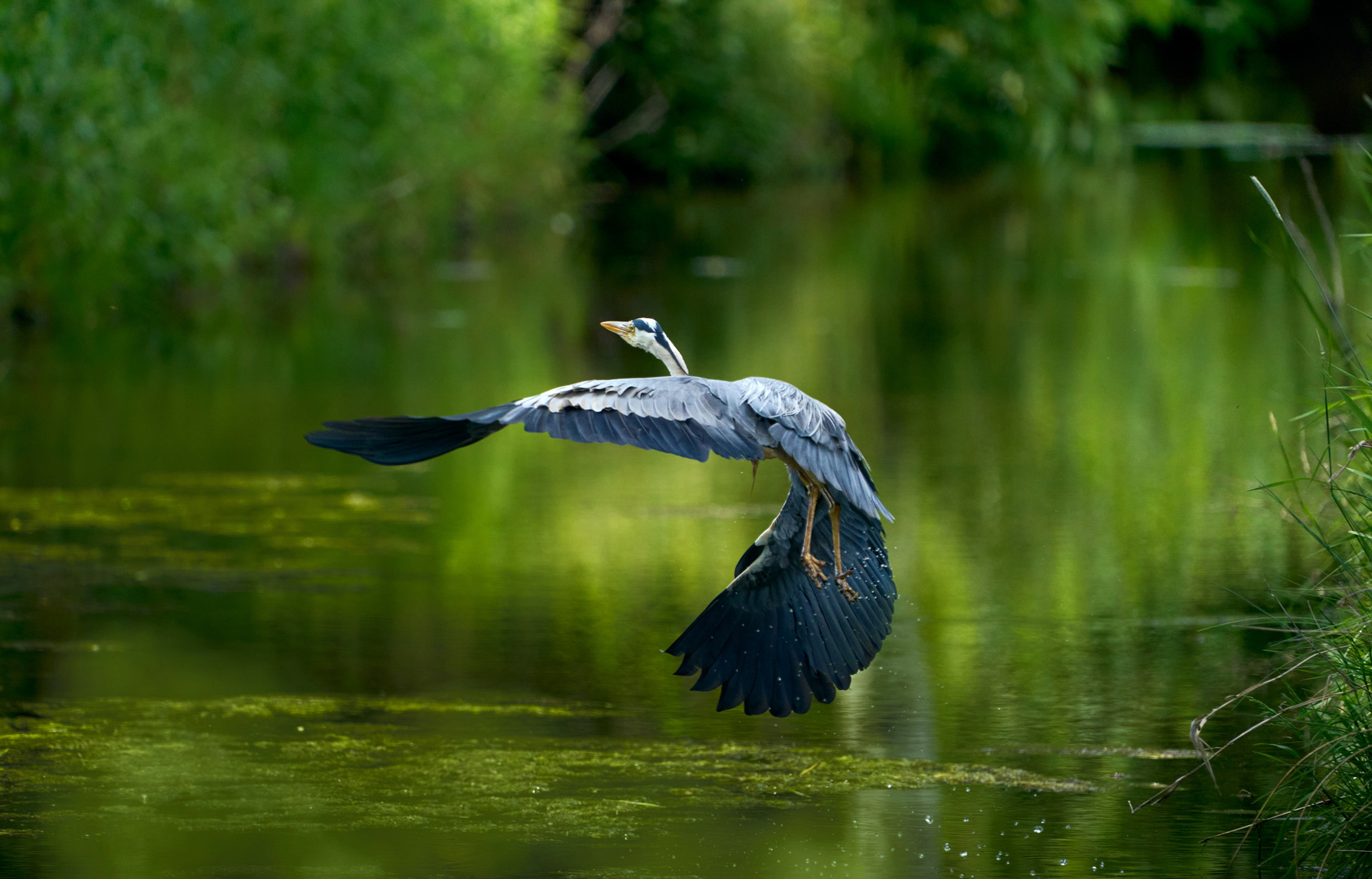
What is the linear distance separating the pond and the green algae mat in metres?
0.02

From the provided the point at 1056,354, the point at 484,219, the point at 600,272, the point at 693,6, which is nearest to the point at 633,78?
the point at 693,6

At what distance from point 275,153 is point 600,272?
166 inches

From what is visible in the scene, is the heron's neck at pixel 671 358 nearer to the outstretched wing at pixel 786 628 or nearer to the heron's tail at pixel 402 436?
the outstretched wing at pixel 786 628

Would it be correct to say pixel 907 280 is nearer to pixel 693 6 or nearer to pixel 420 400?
pixel 420 400

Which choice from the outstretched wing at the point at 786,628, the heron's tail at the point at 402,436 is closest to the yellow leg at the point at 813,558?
the outstretched wing at the point at 786,628

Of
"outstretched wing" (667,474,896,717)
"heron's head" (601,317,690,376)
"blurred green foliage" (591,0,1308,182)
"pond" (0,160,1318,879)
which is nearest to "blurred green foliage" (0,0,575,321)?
"pond" (0,160,1318,879)

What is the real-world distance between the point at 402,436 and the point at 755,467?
83 centimetres

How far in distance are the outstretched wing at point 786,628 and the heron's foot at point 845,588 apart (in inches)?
2.1

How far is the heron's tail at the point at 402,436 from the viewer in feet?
16.0

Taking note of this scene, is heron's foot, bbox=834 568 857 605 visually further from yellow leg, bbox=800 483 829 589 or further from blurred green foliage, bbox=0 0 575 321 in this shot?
blurred green foliage, bbox=0 0 575 321

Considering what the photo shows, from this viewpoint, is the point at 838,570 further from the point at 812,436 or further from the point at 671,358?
the point at 671,358

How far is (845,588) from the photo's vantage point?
18.7 feet

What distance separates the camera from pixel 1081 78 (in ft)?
129

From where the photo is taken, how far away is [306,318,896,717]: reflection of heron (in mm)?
4875
